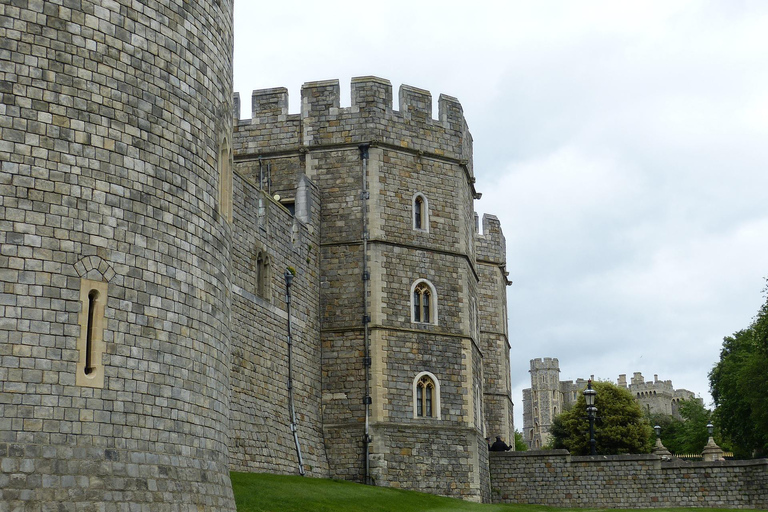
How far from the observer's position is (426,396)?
25109 millimetres

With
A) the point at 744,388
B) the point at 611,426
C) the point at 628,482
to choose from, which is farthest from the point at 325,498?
the point at 611,426

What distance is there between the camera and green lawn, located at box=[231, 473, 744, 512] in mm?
16719

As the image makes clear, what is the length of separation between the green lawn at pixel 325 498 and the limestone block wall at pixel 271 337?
Answer: 0.91 metres

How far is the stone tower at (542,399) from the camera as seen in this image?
5143 inches

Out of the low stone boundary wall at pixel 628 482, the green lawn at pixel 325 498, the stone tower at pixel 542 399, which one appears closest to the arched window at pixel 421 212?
the green lawn at pixel 325 498

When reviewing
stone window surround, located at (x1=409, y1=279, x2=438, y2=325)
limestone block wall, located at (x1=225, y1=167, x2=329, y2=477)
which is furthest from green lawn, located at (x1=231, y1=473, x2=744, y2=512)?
stone window surround, located at (x1=409, y1=279, x2=438, y2=325)

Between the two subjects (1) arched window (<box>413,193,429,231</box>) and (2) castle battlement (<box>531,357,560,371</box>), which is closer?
(1) arched window (<box>413,193,429,231</box>)

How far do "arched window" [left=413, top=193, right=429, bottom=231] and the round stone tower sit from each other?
1278 centimetres

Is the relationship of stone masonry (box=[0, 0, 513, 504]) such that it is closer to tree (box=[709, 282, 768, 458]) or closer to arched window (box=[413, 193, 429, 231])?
arched window (box=[413, 193, 429, 231])

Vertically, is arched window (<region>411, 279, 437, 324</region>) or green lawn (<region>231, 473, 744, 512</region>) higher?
arched window (<region>411, 279, 437, 324</region>)

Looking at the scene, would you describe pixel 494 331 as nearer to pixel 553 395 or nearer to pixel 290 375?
pixel 290 375

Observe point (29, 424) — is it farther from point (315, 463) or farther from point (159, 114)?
point (315, 463)

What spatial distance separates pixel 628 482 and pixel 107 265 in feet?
65.2

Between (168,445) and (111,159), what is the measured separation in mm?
3316
